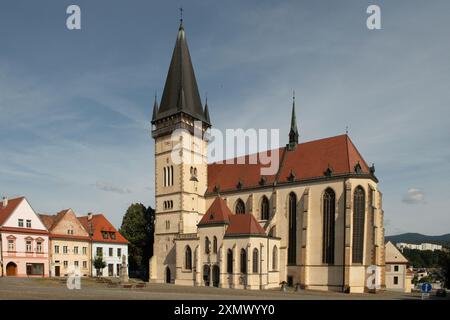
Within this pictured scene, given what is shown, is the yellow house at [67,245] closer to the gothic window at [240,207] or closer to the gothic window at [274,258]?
the gothic window at [240,207]

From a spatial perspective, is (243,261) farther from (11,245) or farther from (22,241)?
(11,245)

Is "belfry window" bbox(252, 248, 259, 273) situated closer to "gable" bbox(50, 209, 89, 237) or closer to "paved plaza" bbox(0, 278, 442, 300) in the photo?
"paved plaza" bbox(0, 278, 442, 300)

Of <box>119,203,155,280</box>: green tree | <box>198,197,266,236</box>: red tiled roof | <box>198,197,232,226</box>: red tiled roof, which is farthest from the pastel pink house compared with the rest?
<box>198,197,232,226</box>: red tiled roof

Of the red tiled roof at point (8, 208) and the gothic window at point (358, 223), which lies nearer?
the gothic window at point (358, 223)

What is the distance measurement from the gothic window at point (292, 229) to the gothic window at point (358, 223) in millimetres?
6885

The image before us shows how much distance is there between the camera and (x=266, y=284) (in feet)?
147

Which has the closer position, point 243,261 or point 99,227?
point 243,261

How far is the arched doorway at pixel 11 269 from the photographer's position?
148ft

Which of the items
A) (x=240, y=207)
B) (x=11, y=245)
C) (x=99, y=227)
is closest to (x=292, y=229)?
(x=240, y=207)

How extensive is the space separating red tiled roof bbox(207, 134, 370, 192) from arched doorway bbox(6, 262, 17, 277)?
2553 cm

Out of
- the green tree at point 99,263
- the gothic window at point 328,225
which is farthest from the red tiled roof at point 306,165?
the green tree at point 99,263

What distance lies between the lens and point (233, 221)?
1836 inches

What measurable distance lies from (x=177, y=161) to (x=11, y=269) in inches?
914
